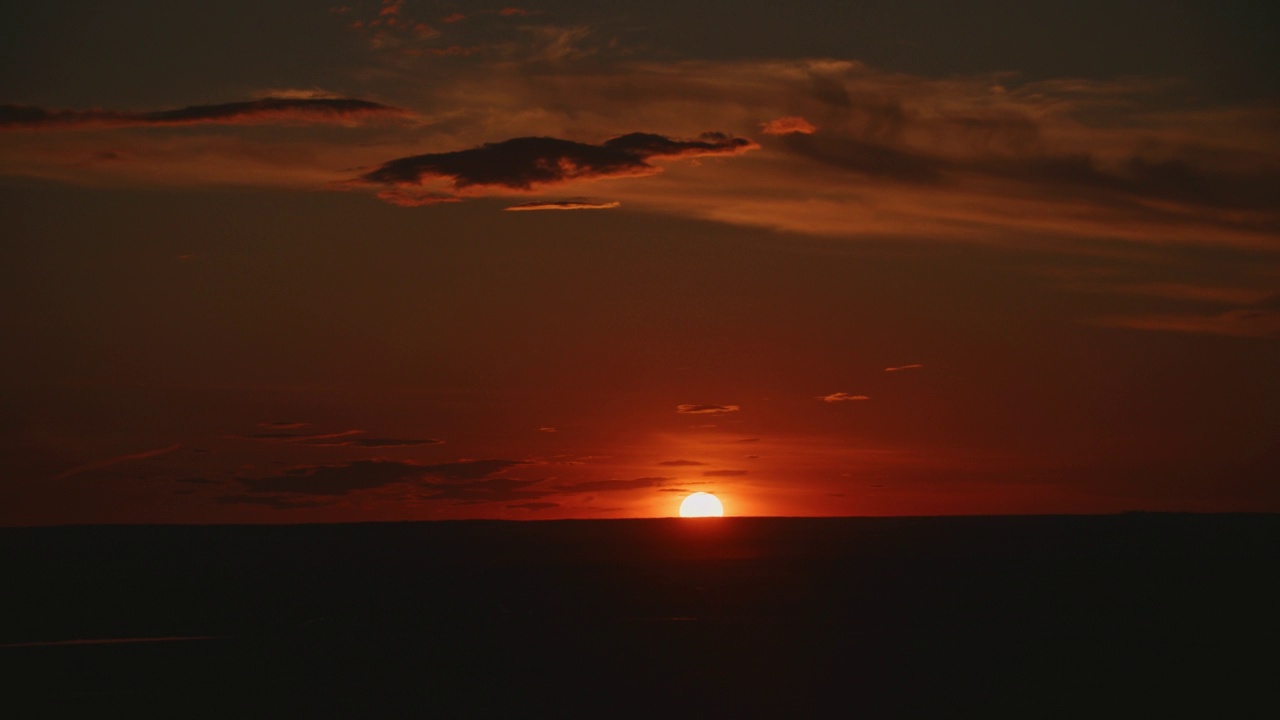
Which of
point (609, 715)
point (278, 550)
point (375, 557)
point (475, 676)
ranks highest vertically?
point (278, 550)

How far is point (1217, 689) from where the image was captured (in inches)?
1253

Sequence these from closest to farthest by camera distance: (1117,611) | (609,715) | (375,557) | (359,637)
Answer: (609,715) → (359,637) → (1117,611) → (375,557)

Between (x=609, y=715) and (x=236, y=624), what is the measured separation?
22836 mm

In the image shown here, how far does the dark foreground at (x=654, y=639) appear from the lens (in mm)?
30016

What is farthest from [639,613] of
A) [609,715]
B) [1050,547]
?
[1050,547]

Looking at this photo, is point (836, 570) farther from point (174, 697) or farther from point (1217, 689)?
point (174, 697)

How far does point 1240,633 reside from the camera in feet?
141

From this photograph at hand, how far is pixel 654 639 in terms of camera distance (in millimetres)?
38875

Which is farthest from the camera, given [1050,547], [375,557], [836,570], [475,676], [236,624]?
[1050,547]

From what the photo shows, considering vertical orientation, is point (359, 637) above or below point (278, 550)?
below

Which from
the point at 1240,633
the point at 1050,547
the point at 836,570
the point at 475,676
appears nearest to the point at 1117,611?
the point at 1240,633

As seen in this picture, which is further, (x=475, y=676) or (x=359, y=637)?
(x=359, y=637)

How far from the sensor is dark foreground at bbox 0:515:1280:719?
30.0 metres

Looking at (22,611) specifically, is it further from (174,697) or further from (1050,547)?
(1050,547)
